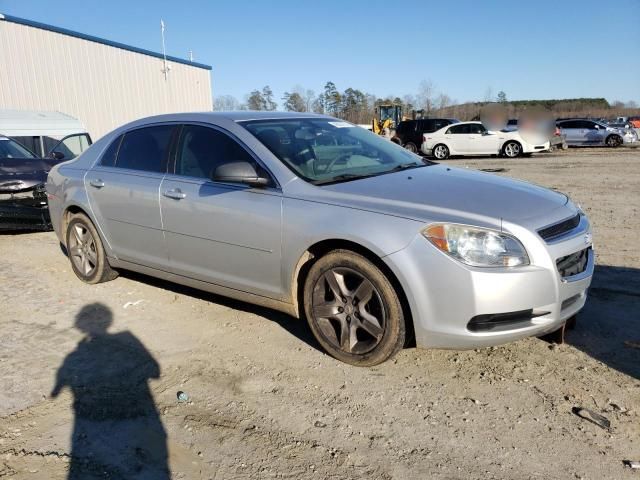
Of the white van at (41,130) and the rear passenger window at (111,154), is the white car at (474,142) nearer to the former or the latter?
the white van at (41,130)

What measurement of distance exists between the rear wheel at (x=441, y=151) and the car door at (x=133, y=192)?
61.9 feet

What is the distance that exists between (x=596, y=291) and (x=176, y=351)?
3.48m

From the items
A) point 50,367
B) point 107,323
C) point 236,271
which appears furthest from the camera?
point 107,323

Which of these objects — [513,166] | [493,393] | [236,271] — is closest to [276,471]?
[493,393]

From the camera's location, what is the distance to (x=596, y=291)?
457cm

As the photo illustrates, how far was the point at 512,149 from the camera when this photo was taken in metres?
21.0

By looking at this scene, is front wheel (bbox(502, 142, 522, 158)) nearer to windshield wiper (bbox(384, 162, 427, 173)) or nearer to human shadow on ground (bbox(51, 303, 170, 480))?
windshield wiper (bbox(384, 162, 427, 173))

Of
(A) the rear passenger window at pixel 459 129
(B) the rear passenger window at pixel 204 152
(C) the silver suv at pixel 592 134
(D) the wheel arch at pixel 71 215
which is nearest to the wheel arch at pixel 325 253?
(B) the rear passenger window at pixel 204 152

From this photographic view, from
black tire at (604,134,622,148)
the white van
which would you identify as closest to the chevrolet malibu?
the white van

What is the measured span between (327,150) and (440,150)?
1922 cm

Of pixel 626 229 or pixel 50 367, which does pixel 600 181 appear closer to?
pixel 626 229

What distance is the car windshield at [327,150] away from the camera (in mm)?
3783

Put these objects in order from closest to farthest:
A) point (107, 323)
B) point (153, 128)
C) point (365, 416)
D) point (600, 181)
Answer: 1. point (365, 416)
2. point (107, 323)
3. point (153, 128)
4. point (600, 181)

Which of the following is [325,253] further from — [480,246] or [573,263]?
[573,263]
